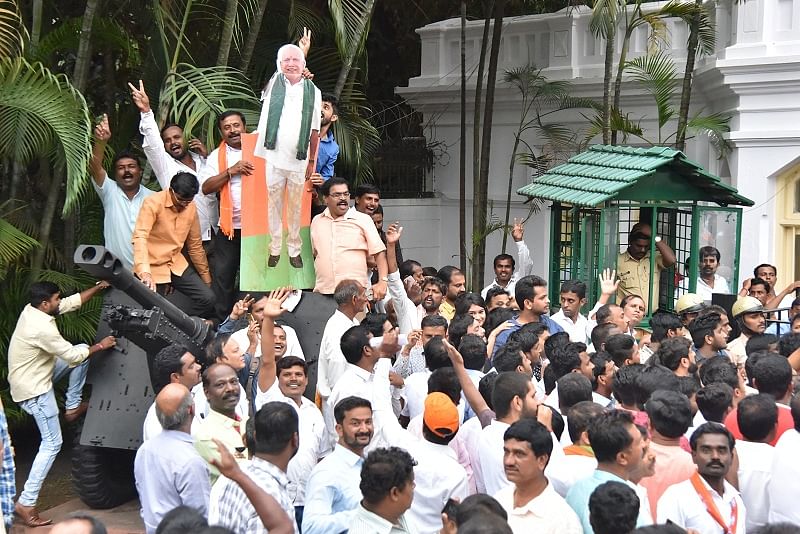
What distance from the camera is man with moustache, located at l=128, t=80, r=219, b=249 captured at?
879cm

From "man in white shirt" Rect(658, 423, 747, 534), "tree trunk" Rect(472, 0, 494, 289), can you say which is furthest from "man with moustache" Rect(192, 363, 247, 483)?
"tree trunk" Rect(472, 0, 494, 289)

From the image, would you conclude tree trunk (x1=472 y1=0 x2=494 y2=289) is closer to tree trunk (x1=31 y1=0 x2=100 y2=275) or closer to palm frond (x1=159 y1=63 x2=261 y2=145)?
palm frond (x1=159 y1=63 x2=261 y2=145)

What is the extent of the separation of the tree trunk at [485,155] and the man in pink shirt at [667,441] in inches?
355

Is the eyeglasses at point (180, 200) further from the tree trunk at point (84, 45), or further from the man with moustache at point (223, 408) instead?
the man with moustache at point (223, 408)

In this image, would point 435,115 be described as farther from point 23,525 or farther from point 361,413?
point 361,413

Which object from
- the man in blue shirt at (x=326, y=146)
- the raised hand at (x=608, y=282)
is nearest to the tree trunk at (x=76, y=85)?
the man in blue shirt at (x=326, y=146)

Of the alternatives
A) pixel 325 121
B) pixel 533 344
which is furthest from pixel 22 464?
pixel 533 344

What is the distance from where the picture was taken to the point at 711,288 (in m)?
10.5

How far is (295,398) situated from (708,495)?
2.40 m

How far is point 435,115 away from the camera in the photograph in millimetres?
16719

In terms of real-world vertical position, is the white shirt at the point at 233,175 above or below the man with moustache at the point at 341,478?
above

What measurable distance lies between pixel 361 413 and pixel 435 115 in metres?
11.5

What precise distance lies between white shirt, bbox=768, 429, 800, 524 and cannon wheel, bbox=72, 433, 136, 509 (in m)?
4.54

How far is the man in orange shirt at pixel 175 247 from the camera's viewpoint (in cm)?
849
